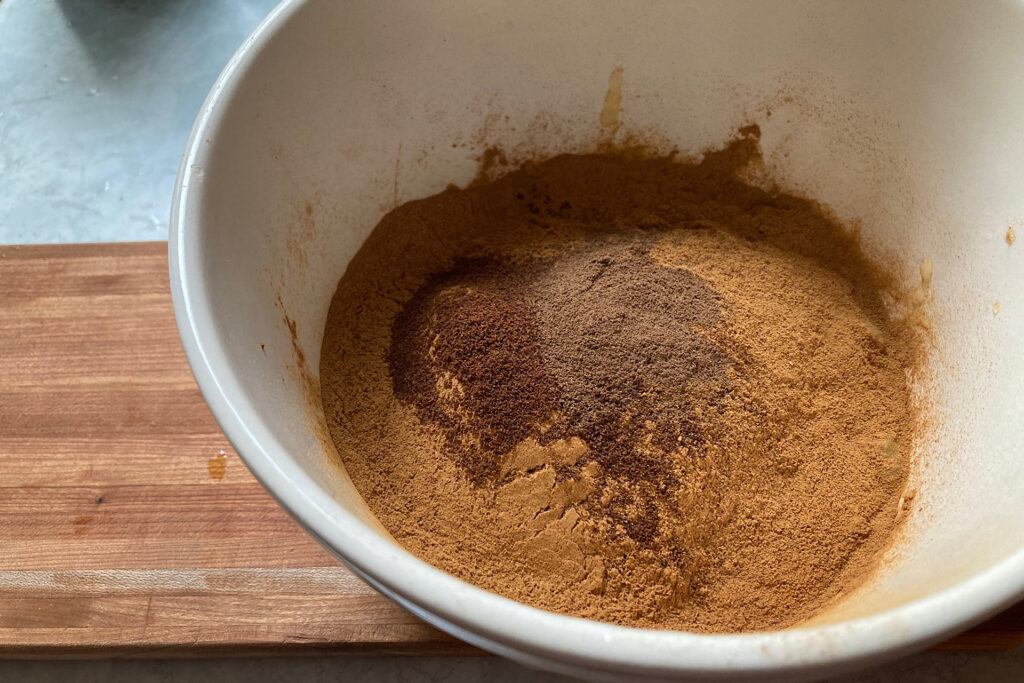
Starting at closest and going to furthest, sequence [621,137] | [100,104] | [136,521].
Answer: [136,521] < [621,137] < [100,104]

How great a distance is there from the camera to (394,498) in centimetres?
74

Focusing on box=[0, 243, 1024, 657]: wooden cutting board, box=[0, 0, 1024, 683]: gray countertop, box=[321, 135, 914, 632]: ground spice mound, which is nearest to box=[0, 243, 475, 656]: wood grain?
box=[0, 243, 1024, 657]: wooden cutting board

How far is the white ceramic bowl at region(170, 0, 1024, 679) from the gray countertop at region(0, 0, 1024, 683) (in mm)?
589

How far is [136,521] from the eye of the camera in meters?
0.89

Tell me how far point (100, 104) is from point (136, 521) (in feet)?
3.32

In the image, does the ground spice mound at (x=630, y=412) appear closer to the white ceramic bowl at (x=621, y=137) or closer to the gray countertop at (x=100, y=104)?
the white ceramic bowl at (x=621, y=137)

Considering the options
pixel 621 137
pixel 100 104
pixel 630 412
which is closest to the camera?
pixel 630 412

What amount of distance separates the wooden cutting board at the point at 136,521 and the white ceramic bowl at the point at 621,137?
0.21m

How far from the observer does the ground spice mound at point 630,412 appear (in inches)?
27.6

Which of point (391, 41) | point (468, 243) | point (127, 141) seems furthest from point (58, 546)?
point (127, 141)

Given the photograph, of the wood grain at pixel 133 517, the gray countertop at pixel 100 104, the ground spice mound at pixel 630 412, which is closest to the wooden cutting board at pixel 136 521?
the wood grain at pixel 133 517

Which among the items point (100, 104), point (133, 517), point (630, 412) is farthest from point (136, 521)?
point (100, 104)

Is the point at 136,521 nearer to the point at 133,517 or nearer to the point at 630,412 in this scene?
the point at 133,517

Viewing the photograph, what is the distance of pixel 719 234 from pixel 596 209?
0.57 ft
